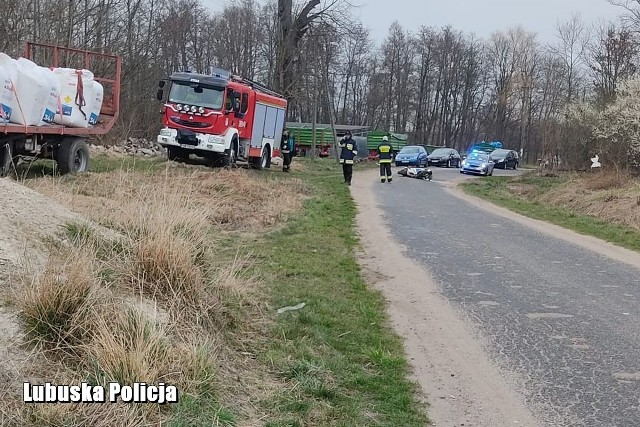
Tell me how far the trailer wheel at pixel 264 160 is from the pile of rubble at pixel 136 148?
11.9 ft

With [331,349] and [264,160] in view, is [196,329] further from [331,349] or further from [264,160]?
[264,160]

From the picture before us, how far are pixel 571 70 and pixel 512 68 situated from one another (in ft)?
32.2

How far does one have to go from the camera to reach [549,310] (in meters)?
7.01

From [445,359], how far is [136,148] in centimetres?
2575

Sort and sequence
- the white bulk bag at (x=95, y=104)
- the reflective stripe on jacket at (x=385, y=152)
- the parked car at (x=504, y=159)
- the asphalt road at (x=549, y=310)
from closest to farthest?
the asphalt road at (x=549, y=310)
the white bulk bag at (x=95, y=104)
the reflective stripe on jacket at (x=385, y=152)
the parked car at (x=504, y=159)

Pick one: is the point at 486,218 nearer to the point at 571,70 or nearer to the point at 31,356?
the point at 31,356

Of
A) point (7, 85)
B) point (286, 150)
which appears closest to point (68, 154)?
point (7, 85)

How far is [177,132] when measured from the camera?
2100 centimetres

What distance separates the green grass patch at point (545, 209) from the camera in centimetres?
1336

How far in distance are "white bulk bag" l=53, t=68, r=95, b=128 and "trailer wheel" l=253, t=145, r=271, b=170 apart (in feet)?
33.8

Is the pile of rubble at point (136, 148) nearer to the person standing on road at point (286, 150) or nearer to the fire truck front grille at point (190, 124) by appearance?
the fire truck front grille at point (190, 124)

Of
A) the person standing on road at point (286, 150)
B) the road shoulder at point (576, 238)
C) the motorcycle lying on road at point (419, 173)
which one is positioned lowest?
the road shoulder at point (576, 238)

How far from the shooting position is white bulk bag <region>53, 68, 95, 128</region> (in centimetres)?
1473

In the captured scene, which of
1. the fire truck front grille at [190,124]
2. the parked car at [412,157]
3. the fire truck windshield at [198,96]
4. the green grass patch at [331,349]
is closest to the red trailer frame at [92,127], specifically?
the fire truck windshield at [198,96]
